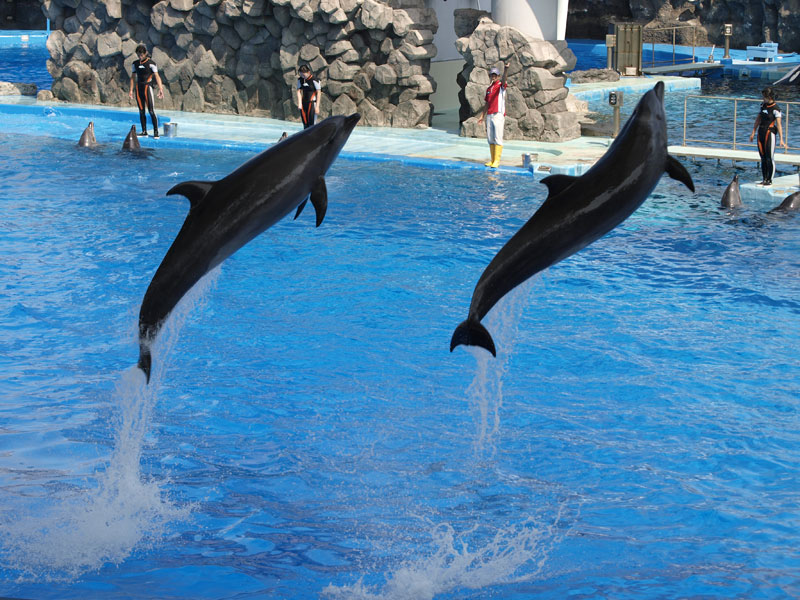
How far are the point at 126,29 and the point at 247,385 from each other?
41.6ft

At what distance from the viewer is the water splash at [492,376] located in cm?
547

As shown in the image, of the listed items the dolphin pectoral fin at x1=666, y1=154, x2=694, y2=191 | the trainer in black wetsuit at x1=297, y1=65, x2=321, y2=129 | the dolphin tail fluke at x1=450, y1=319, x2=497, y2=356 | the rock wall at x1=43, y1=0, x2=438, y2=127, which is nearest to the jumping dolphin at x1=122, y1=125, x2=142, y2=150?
the trainer in black wetsuit at x1=297, y1=65, x2=321, y2=129

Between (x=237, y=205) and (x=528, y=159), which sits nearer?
(x=237, y=205)

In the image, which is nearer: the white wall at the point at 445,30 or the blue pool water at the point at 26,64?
the white wall at the point at 445,30

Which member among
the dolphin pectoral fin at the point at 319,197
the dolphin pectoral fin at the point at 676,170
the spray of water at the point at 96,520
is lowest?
the spray of water at the point at 96,520

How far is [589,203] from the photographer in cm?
321

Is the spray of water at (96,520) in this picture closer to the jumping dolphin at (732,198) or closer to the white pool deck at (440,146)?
the jumping dolphin at (732,198)

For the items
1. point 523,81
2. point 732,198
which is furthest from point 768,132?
point 523,81

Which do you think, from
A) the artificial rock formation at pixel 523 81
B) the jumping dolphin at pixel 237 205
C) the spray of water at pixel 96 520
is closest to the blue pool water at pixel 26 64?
the artificial rock formation at pixel 523 81

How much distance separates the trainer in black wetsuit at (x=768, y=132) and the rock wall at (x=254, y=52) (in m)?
5.58

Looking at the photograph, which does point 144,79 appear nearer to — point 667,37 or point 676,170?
point 676,170

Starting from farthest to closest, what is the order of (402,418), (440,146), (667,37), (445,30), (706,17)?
(667,37) < (706,17) < (445,30) < (440,146) < (402,418)

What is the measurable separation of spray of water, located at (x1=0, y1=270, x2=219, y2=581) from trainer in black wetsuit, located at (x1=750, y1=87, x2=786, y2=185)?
300 inches

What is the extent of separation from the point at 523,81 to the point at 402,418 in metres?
8.63
